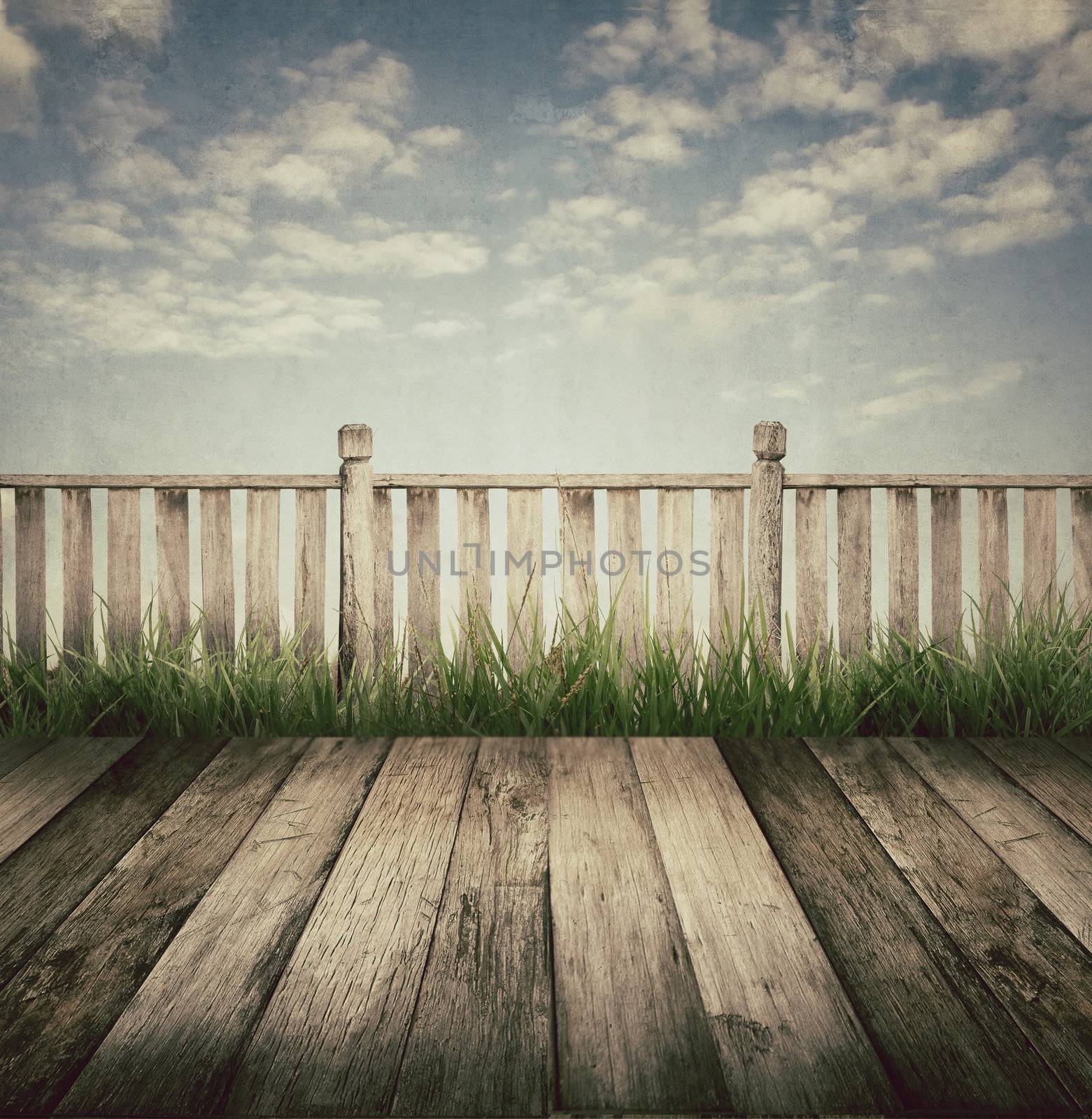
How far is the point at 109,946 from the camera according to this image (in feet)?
3.90

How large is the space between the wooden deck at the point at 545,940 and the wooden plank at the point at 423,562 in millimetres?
936

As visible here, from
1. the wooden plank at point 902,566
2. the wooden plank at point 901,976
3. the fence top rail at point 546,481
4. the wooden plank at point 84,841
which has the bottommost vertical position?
the wooden plank at point 901,976

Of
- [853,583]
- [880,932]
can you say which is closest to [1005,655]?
[853,583]

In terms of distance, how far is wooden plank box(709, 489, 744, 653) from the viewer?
2.96m

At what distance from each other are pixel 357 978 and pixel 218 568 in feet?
7.16

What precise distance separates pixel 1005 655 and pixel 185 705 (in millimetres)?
2513

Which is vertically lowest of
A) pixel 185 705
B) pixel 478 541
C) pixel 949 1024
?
pixel 949 1024

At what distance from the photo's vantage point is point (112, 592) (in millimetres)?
2986

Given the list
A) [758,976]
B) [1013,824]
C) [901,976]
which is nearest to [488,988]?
[758,976]

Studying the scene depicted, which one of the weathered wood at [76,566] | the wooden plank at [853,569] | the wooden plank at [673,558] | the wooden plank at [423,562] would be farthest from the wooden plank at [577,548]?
the weathered wood at [76,566]

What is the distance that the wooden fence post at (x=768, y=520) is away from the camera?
115 inches

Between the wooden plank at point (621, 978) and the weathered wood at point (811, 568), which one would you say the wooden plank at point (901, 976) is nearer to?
the wooden plank at point (621, 978)

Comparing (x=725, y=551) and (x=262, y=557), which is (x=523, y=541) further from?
(x=262, y=557)

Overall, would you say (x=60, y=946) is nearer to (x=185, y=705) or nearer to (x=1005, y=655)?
(x=185, y=705)
